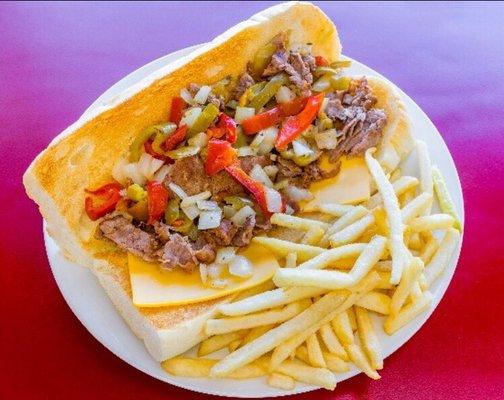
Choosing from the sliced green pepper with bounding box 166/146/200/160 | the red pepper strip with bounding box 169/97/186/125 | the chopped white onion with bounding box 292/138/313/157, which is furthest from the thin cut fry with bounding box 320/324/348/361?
the red pepper strip with bounding box 169/97/186/125

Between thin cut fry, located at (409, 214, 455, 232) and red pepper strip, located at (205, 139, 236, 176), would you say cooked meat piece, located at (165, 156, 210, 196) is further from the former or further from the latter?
thin cut fry, located at (409, 214, 455, 232)

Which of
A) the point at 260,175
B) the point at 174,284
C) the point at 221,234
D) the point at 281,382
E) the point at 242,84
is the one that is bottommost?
the point at 281,382

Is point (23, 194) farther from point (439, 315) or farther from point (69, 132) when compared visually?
point (439, 315)

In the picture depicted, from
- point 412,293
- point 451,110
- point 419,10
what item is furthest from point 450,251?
point 419,10

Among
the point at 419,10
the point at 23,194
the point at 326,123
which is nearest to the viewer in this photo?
the point at 326,123

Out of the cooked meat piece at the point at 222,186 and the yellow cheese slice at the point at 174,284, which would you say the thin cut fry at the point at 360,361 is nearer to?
the yellow cheese slice at the point at 174,284

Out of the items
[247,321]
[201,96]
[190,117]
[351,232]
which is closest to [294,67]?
[201,96]

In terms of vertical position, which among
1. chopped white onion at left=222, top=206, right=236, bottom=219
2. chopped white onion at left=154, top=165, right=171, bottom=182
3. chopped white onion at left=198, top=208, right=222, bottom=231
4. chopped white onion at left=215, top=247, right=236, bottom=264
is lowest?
chopped white onion at left=215, top=247, right=236, bottom=264

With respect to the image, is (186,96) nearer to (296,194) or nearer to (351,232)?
(296,194)
